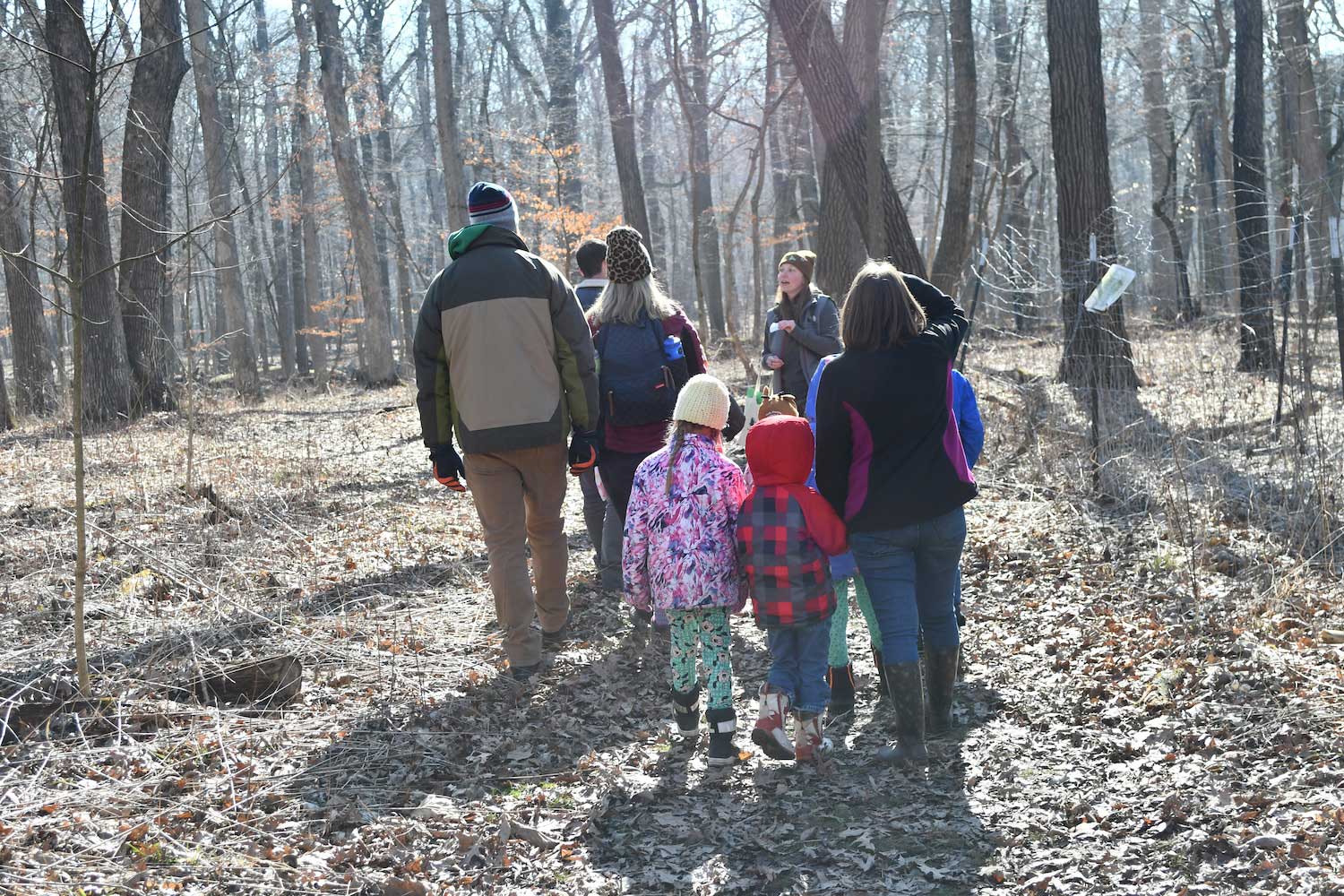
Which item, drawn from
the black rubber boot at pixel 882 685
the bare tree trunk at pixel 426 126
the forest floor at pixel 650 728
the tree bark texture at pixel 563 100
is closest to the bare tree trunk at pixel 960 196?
the forest floor at pixel 650 728

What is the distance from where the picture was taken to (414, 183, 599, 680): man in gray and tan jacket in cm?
499

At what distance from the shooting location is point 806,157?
2873 cm

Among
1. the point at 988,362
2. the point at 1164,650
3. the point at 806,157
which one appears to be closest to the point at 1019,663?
the point at 1164,650

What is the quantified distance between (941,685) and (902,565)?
2.15 feet

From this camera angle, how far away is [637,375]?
589 centimetres

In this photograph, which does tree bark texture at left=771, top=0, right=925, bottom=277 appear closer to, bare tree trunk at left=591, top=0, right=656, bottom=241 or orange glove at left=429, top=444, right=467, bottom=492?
orange glove at left=429, top=444, right=467, bottom=492

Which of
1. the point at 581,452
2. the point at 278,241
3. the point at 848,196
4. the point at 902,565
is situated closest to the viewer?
the point at 902,565

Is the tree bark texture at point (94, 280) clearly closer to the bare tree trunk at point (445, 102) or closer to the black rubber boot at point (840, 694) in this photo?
the bare tree trunk at point (445, 102)

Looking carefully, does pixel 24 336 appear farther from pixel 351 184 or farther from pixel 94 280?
pixel 351 184

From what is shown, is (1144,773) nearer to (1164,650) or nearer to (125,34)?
(1164,650)

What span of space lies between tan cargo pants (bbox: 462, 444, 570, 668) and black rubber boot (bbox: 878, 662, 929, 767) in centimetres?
183

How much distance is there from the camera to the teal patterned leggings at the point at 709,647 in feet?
14.4

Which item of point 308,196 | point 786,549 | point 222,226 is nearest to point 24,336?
point 222,226

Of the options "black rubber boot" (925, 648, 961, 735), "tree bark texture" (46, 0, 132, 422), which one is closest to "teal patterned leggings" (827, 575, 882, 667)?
"black rubber boot" (925, 648, 961, 735)
